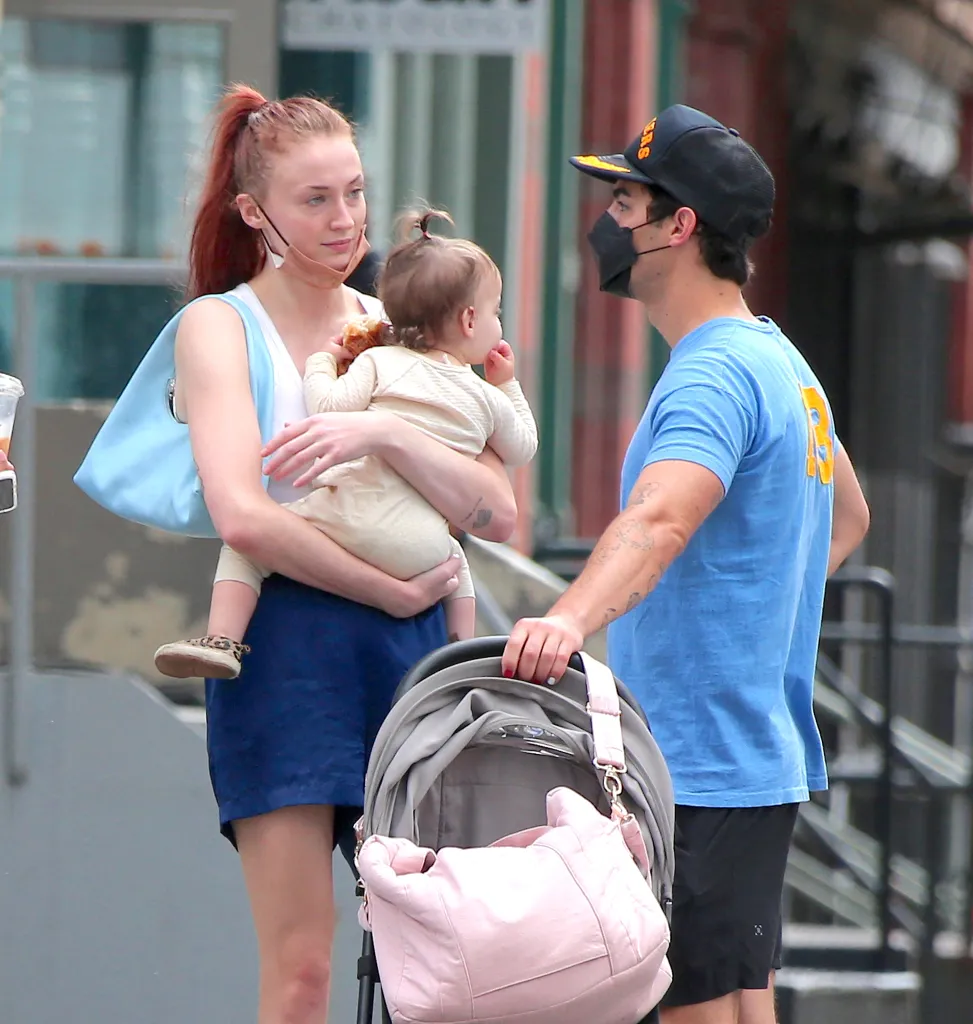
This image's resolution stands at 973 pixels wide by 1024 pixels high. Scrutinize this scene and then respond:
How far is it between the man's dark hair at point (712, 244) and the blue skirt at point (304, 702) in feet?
2.89

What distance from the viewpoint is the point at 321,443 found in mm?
3400

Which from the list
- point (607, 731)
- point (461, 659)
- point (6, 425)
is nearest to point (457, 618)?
point (461, 659)

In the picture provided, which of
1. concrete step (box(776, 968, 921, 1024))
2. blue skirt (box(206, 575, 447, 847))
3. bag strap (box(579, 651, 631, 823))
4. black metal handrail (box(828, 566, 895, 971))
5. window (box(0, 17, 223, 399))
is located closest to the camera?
bag strap (box(579, 651, 631, 823))

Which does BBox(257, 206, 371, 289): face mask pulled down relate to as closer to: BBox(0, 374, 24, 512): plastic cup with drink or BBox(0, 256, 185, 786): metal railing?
BBox(0, 374, 24, 512): plastic cup with drink

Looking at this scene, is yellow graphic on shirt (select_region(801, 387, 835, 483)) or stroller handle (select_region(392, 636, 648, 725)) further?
yellow graphic on shirt (select_region(801, 387, 835, 483))

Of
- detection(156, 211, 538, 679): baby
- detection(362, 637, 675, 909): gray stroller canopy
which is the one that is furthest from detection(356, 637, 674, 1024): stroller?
detection(156, 211, 538, 679): baby

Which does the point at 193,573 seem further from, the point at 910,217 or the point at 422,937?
the point at 910,217

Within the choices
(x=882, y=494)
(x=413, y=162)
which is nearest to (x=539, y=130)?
(x=413, y=162)

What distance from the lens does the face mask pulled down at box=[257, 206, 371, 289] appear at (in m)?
3.62

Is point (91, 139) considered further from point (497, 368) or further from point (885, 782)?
point (497, 368)

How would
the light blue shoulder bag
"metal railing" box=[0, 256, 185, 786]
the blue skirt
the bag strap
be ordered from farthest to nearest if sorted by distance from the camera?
"metal railing" box=[0, 256, 185, 786] → the light blue shoulder bag → the blue skirt → the bag strap

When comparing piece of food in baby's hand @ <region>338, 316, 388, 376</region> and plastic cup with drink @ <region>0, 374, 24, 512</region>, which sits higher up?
piece of food in baby's hand @ <region>338, 316, 388, 376</region>

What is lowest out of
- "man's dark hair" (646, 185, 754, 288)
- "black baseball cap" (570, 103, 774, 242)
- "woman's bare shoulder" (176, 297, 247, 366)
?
"woman's bare shoulder" (176, 297, 247, 366)

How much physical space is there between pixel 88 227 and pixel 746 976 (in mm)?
4845
